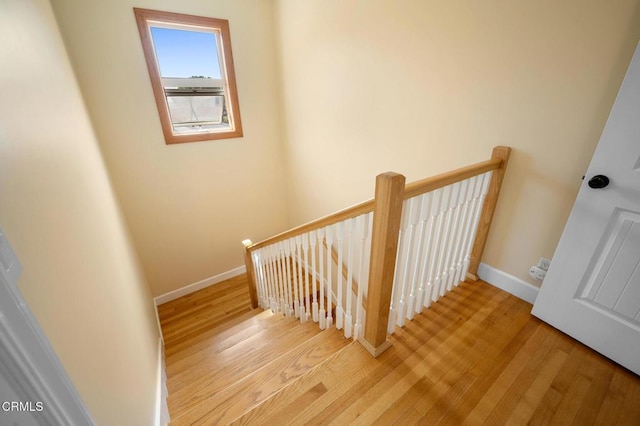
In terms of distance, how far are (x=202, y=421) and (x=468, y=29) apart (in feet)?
8.49

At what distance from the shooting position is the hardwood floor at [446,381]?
1.11 metres

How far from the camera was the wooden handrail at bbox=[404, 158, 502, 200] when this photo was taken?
1.11 meters

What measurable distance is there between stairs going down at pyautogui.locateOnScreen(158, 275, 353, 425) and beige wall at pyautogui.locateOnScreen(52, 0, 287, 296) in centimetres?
49

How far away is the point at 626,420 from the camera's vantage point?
3.48 ft

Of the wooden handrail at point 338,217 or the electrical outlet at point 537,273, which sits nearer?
the wooden handrail at point 338,217

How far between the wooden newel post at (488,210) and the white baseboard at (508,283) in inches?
2.2

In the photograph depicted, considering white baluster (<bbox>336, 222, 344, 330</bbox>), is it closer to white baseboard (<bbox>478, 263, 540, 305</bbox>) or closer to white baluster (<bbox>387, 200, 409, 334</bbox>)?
white baluster (<bbox>387, 200, 409, 334</bbox>)

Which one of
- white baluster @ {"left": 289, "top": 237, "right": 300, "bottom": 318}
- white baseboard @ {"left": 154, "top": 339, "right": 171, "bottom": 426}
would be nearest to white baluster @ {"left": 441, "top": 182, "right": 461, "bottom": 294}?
white baluster @ {"left": 289, "top": 237, "right": 300, "bottom": 318}

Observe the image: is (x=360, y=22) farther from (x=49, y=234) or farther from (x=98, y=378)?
(x=98, y=378)

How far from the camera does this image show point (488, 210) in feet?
5.38

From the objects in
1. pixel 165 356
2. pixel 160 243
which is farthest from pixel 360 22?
pixel 165 356

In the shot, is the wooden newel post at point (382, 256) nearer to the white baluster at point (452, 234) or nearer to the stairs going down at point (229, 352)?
the stairs going down at point (229, 352)

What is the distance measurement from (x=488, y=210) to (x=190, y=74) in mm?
3088

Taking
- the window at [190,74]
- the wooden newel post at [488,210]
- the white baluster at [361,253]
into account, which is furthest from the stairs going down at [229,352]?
the window at [190,74]
